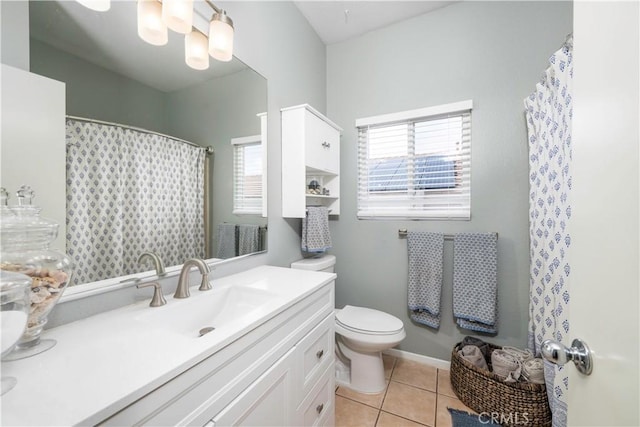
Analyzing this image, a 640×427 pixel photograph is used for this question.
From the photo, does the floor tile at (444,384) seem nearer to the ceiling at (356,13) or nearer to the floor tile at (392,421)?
the floor tile at (392,421)

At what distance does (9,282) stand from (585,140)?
1.18 m

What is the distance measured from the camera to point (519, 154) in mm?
1737

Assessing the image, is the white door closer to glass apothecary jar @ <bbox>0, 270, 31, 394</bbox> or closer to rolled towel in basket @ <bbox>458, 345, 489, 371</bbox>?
glass apothecary jar @ <bbox>0, 270, 31, 394</bbox>

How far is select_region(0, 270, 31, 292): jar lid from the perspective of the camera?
0.49 m

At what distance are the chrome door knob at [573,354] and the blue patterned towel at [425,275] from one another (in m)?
1.42

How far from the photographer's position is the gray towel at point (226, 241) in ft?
4.46

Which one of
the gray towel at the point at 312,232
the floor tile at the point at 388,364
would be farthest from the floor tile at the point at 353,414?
the gray towel at the point at 312,232

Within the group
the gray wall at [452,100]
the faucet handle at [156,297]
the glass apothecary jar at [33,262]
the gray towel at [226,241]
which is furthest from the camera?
the gray wall at [452,100]

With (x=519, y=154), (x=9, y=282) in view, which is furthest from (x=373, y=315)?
(x=9, y=282)

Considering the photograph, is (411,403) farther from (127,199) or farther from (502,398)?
(127,199)

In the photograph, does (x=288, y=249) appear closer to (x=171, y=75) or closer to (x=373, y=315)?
(x=373, y=315)

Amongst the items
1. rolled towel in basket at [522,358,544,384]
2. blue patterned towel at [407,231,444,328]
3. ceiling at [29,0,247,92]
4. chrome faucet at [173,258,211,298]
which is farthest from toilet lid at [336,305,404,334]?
ceiling at [29,0,247,92]

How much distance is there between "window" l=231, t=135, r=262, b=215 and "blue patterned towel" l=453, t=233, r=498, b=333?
56.4 inches

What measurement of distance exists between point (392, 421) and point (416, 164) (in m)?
1.74
